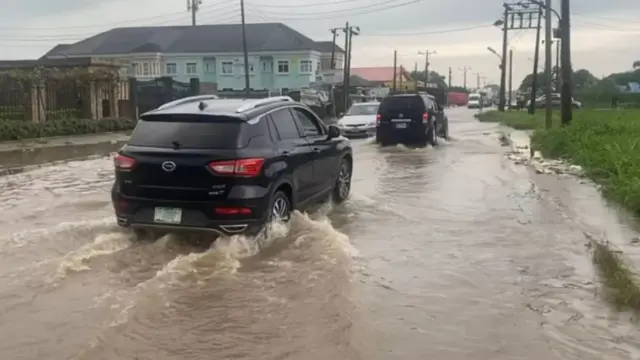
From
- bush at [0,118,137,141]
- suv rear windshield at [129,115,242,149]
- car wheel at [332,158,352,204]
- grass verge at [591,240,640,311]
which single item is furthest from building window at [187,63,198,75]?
grass verge at [591,240,640,311]

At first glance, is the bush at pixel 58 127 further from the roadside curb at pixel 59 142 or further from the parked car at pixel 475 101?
the parked car at pixel 475 101

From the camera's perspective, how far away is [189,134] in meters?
7.95

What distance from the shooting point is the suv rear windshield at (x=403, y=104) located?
72.5 ft

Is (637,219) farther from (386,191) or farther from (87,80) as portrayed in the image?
(87,80)

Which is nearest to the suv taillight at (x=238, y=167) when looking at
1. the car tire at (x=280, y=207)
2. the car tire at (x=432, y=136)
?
the car tire at (x=280, y=207)

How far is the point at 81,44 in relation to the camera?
253 feet

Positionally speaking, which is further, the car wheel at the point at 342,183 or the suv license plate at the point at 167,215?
the car wheel at the point at 342,183

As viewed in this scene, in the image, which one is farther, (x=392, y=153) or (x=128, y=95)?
(x=128, y=95)

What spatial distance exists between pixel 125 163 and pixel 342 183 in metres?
4.04

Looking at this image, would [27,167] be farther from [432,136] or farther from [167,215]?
[432,136]

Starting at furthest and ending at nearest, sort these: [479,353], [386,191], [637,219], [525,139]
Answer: [525,139], [386,191], [637,219], [479,353]

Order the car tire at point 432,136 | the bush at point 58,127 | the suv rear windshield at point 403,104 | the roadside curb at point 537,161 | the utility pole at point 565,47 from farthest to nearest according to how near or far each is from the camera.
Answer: the bush at point 58,127, the utility pole at point 565,47, the car tire at point 432,136, the suv rear windshield at point 403,104, the roadside curb at point 537,161

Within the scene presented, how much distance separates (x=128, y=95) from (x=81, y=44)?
46921 mm

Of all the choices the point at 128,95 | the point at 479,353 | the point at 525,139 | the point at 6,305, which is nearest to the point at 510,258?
the point at 479,353
